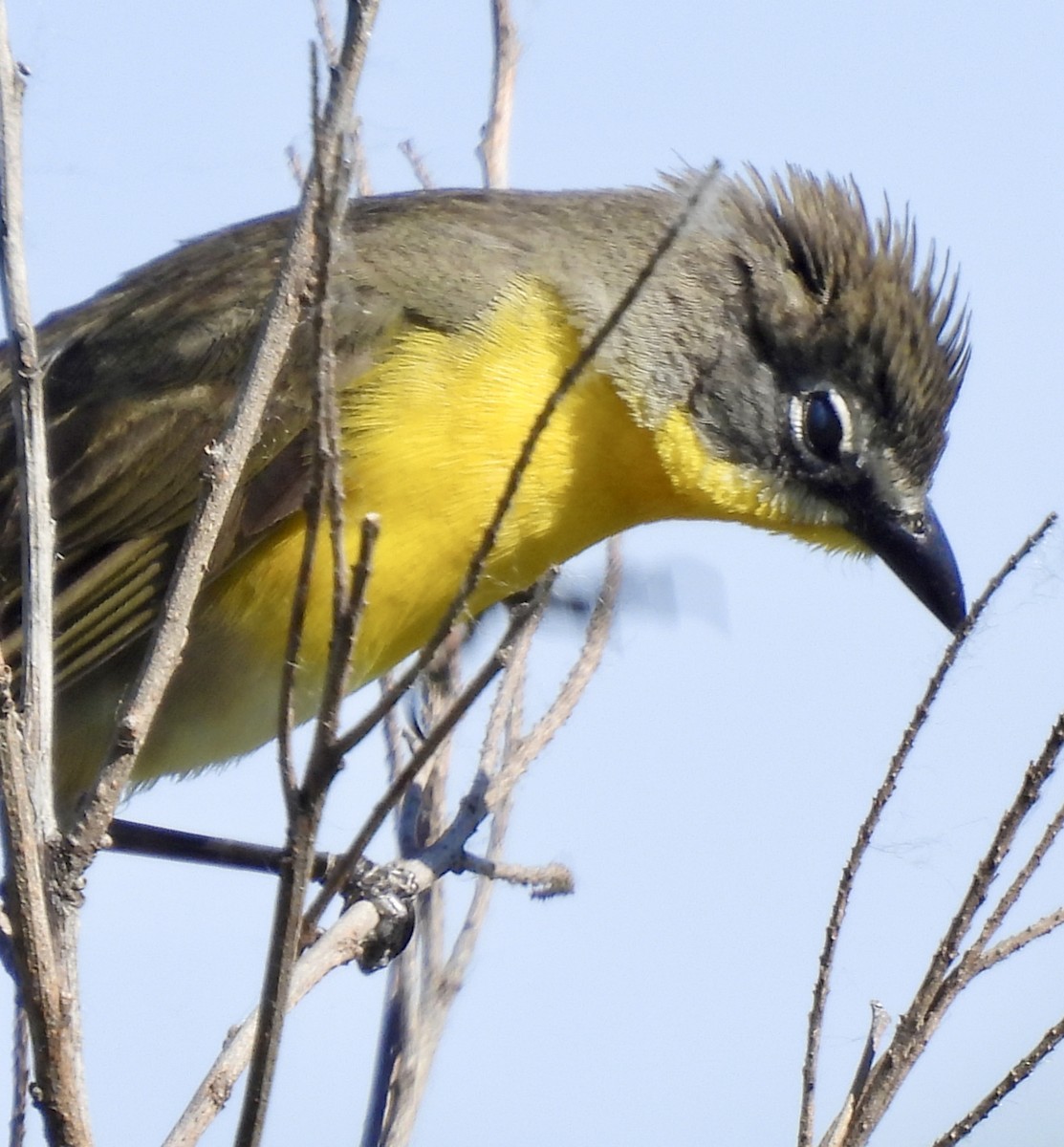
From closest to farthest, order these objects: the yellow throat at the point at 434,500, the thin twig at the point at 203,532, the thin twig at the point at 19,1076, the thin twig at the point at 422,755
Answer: the thin twig at the point at 422,755, the thin twig at the point at 203,532, the thin twig at the point at 19,1076, the yellow throat at the point at 434,500

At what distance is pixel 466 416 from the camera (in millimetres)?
4094

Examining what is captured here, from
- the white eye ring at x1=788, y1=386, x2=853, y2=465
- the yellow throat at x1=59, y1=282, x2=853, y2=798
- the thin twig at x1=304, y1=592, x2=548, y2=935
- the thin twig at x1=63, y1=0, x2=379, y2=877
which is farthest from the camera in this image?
the white eye ring at x1=788, y1=386, x2=853, y2=465

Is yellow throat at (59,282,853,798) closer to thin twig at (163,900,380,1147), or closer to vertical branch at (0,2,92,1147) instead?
thin twig at (163,900,380,1147)

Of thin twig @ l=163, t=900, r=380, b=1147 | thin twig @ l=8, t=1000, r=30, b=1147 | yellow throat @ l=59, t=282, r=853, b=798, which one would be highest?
yellow throat @ l=59, t=282, r=853, b=798

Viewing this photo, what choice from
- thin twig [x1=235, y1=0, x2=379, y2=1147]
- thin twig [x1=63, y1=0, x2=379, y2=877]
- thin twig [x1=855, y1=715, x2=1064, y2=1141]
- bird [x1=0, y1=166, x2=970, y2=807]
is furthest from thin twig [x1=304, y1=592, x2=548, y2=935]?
bird [x1=0, y1=166, x2=970, y2=807]

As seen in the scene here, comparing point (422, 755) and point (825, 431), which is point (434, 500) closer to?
point (825, 431)

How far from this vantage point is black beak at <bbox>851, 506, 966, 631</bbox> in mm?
4672

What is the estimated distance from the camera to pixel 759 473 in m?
4.59

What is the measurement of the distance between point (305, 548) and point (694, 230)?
2808 mm

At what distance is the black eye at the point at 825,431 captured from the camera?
4598 mm

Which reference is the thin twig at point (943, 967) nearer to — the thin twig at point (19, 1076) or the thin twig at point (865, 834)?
the thin twig at point (865, 834)

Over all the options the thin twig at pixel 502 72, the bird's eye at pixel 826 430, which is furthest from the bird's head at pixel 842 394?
the thin twig at pixel 502 72

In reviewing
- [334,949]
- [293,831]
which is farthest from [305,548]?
[334,949]

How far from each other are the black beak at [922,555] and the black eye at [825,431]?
22 cm
